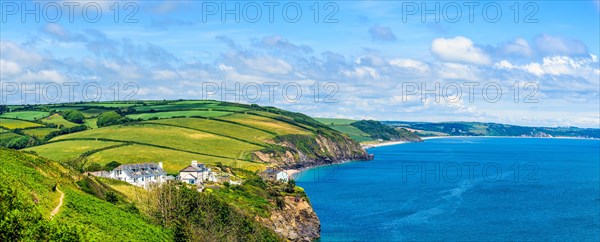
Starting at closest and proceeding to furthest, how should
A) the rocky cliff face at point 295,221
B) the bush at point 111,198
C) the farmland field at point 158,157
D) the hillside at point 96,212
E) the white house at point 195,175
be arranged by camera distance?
the hillside at point 96,212 → the bush at point 111,198 → the rocky cliff face at point 295,221 → the white house at point 195,175 → the farmland field at point 158,157

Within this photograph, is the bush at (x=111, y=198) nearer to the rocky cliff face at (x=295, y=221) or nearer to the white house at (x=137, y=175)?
the rocky cliff face at (x=295, y=221)

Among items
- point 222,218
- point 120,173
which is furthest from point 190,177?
point 222,218

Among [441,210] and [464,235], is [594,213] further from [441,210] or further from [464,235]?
[464,235]

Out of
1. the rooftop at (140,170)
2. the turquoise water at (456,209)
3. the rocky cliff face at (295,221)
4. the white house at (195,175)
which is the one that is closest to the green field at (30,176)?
the rocky cliff face at (295,221)

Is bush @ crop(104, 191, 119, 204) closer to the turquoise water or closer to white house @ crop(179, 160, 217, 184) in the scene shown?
the turquoise water

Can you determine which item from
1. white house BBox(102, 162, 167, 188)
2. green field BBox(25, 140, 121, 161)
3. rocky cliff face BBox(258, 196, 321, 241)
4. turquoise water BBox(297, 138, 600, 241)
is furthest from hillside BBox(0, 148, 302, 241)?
green field BBox(25, 140, 121, 161)

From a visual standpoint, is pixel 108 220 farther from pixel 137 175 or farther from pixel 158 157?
pixel 158 157
